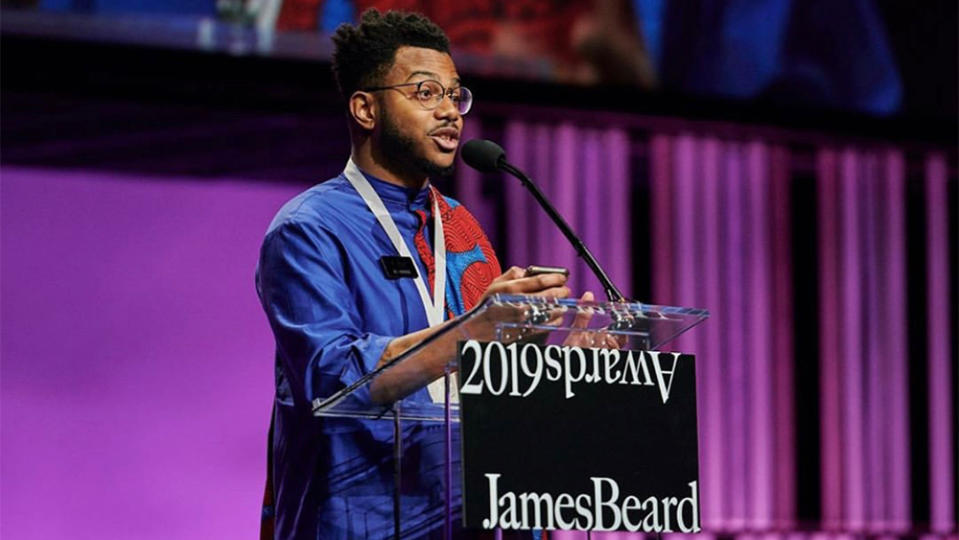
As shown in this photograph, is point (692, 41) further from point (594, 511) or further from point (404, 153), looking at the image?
point (594, 511)

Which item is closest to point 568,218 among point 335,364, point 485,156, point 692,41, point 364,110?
point 692,41

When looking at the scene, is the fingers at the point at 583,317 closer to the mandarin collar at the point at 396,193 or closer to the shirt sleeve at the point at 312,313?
the shirt sleeve at the point at 312,313

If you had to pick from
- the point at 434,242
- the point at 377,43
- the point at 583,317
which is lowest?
the point at 583,317

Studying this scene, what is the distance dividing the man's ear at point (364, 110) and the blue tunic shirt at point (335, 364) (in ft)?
0.51

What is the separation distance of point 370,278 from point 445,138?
29 cm

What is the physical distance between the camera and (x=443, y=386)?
6.90 feet

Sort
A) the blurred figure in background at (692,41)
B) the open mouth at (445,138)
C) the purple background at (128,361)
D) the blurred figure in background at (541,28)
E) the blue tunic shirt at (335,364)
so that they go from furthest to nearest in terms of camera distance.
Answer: the blurred figure in background at (692,41) < the blurred figure in background at (541,28) < the purple background at (128,361) < the open mouth at (445,138) < the blue tunic shirt at (335,364)

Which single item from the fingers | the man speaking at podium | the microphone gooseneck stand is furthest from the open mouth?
the fingers

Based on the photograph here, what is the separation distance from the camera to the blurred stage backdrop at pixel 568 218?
13.8ft

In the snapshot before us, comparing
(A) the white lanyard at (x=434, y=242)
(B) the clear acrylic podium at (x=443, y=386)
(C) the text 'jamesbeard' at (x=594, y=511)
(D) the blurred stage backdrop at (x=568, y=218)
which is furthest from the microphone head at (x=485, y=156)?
(D) the blurred stage backdrop at (x=568, y=218)

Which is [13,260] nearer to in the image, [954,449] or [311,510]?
[311,510]

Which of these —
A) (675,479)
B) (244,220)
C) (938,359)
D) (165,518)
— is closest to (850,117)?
Answer: (938,359)

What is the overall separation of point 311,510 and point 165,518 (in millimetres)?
2239

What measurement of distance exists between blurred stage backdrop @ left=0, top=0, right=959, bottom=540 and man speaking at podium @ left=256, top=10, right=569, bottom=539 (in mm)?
2001
